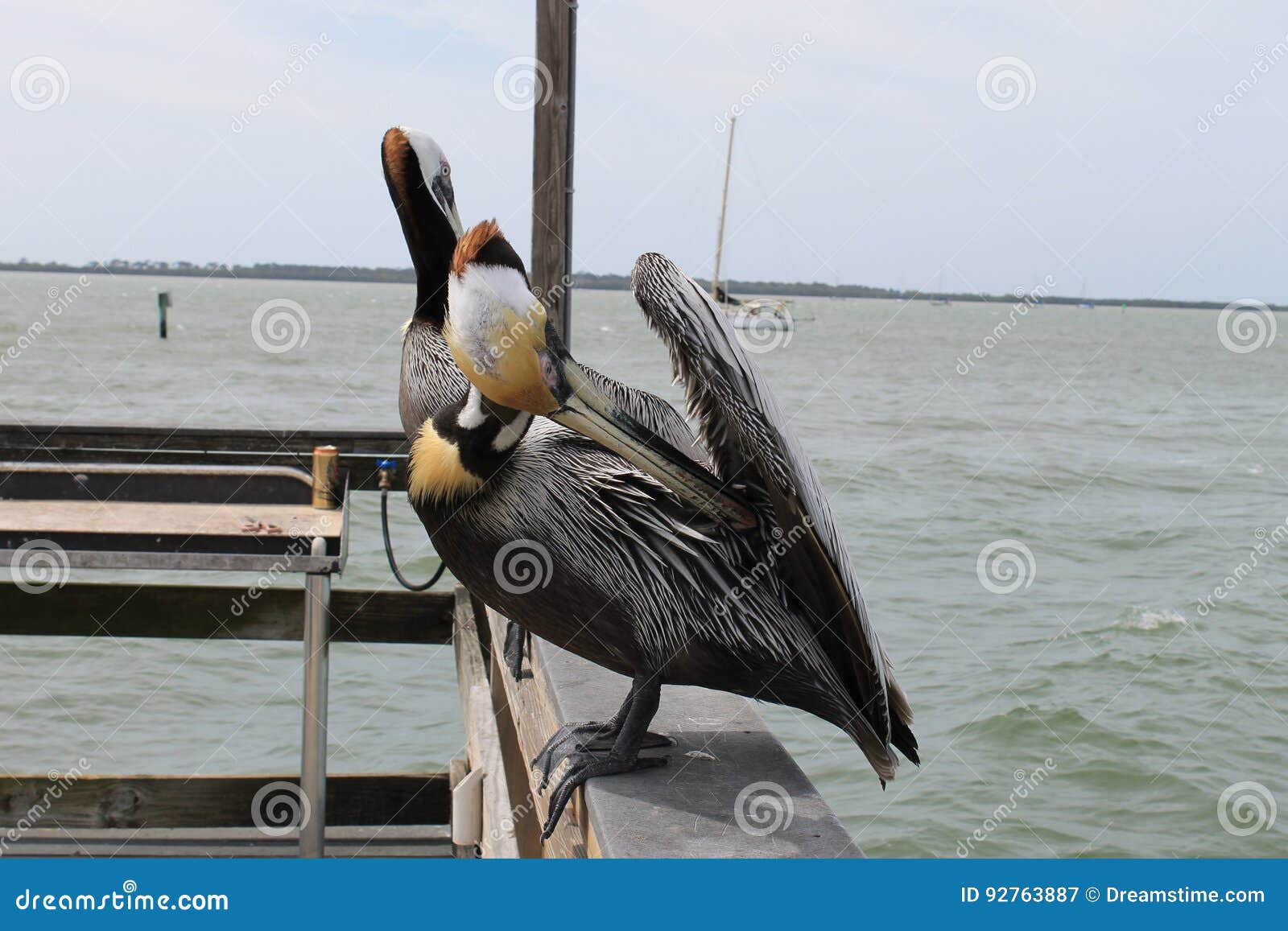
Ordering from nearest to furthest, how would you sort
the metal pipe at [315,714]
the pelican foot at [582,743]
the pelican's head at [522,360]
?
the pelican's head at [522,360] → the pelican foot at [582,743] → the metal pipe at [315,714]

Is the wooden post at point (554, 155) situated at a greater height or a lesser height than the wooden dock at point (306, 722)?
greater

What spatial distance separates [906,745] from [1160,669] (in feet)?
21.0

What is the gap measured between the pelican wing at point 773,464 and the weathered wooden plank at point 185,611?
338 centimetres

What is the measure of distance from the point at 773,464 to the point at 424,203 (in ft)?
5.68

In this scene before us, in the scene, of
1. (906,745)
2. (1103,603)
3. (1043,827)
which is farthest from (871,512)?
(906,745)

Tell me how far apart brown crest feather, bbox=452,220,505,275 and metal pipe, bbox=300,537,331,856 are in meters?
2.81

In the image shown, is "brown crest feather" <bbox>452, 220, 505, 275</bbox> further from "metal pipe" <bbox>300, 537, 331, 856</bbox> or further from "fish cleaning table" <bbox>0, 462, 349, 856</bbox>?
"metal pipe" <bbox>300, 537, 331, 856</bbox>

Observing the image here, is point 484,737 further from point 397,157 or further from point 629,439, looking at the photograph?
point 629,439

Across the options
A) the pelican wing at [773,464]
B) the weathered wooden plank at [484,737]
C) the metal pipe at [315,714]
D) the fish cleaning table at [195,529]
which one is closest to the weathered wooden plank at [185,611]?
the fish cleaning table at [195,529]

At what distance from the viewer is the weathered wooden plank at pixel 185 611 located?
524 centimetres

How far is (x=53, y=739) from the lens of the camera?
7.05 metres

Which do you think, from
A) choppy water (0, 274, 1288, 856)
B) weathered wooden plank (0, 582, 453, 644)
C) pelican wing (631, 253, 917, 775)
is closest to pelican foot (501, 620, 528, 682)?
pelican wing (631, 253, 917, 775)

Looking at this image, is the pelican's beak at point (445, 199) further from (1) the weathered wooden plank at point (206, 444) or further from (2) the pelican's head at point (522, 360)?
(1) the weathered wooden plank at point (206, 444)
